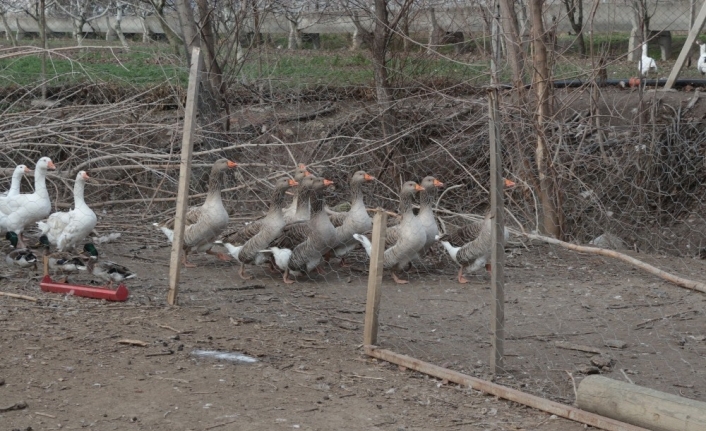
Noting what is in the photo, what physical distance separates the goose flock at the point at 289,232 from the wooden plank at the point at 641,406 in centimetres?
367

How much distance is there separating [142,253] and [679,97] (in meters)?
8.17

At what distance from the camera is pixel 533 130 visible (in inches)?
405

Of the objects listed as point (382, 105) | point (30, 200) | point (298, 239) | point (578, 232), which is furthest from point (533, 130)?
point (30, 200)

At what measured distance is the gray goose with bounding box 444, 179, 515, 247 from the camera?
8.77 m

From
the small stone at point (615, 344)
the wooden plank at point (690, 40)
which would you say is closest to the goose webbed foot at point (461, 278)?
the small stone at point (615, 344)

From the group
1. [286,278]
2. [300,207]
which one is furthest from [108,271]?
[300,207]

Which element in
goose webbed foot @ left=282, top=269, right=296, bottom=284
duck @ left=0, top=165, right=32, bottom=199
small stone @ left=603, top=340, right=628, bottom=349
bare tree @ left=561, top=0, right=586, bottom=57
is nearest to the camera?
small stone @ left=603, top=340, right=628, bottom=349

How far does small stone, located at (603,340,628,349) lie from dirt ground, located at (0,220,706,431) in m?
0.04

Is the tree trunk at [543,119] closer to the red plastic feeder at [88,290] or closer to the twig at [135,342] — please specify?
the red plastic feeder at [88,290]

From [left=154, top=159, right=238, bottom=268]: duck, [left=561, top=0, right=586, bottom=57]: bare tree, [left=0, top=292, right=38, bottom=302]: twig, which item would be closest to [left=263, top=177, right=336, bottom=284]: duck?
[left=154, top=159, right=238, bottom=268]: duck

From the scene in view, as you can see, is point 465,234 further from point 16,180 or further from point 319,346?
point 16,180

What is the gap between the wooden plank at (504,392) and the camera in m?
4.59

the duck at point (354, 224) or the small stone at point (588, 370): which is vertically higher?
the duck at point (354, 224)

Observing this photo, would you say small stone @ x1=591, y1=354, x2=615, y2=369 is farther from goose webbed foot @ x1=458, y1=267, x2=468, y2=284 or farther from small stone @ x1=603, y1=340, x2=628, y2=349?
goose webbed foot @ x1=458, y1=267, x2=468, y2=284
